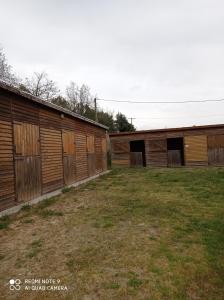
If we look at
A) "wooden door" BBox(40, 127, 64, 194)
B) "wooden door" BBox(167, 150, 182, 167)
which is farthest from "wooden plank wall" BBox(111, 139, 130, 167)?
"wooden door" BBox(40, 127, 64, 194)

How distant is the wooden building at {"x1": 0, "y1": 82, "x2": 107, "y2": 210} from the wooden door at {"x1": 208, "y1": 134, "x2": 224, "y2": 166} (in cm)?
1193

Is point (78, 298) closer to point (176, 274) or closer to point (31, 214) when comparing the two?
point (176, 274)

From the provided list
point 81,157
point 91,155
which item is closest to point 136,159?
point 91,155

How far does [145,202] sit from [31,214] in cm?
347

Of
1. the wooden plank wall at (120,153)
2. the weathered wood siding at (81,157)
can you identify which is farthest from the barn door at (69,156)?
the wooden plank wall at (120,153)

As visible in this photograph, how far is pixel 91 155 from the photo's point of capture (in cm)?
1806

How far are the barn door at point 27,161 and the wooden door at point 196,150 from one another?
52.0ft

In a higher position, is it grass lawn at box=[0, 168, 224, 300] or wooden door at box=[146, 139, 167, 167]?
wooden door at box=[146, 139, 167, 167]

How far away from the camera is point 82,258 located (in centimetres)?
478

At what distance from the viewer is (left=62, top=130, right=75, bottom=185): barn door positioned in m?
13.0

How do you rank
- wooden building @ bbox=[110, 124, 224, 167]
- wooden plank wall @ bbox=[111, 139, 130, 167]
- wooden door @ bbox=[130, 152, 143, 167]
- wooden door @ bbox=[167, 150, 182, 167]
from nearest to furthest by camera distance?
wooden building @ bbox=[110, 124, 224, 167] → wooden door @ bbox=[167, 150, 182, 167] → wooden plank wall @ bbox=[111, 139, 130, 167] → wooden door @ bbox=[130, 152, 143, 167]

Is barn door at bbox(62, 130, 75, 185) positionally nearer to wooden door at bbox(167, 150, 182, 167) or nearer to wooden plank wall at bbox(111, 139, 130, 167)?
wooden plank wall at bbox(111, 139, 130, 167)

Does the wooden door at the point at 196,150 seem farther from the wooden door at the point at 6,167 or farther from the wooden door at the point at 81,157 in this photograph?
the wooden door at the point at 6,167

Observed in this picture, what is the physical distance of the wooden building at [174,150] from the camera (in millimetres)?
22844
